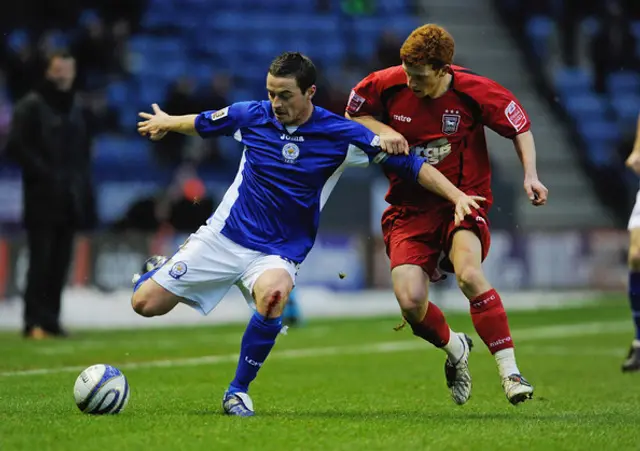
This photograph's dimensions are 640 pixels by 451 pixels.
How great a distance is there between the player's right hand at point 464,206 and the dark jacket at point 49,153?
20.9 feet

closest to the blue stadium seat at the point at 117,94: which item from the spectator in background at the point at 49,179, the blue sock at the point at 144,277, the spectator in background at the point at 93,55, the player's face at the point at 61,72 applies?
the spectator in background at the point at 93,55

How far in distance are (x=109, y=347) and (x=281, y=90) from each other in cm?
516

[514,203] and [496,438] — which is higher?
[496,438]

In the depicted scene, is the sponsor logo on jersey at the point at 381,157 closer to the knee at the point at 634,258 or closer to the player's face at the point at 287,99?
the player's face at the point at 287,99

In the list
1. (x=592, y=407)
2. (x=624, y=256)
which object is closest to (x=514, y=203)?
(x=624, y=256)

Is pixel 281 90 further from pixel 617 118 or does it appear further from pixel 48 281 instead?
pixel 617 118

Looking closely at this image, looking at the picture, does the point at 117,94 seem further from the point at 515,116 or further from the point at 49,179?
the point at 515,116

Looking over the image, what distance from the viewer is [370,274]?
17375mm

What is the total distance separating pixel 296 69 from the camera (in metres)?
6.50

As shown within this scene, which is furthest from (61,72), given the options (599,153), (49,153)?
(599,153)

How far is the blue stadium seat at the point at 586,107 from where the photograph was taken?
23266 mm

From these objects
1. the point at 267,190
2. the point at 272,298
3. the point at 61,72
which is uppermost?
the point at 267,190

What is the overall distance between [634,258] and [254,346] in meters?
4.34

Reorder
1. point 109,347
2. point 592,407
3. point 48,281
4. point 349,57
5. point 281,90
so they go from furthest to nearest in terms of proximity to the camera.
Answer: point 349,57 < point 48,281 < point 109,347 < point 592,407 < point 281,90
